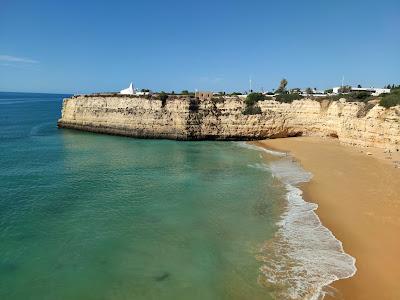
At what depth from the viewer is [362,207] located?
19.9 m

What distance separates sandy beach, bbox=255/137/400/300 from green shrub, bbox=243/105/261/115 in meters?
10.2

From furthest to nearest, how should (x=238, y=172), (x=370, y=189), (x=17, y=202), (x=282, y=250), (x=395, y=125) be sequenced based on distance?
1. (x=395, y=125)
2. (x=238, y=172)
3. (x=370, y=189)
4. (x=17, y=202)
5. (x=282, y=250)

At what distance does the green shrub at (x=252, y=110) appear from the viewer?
1801 inches

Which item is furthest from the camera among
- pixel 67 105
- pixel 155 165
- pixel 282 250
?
pixel 67 105

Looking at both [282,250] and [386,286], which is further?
[282,250]

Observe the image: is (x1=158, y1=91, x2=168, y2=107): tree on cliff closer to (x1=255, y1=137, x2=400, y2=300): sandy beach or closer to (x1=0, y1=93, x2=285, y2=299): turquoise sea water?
(x1=0, y1=93, x2=285, y2=299): turquoise sea water

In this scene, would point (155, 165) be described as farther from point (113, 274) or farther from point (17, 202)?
point (113, 274)

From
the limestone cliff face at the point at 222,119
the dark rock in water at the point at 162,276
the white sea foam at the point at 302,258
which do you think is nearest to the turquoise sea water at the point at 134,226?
the dark rock in water at the point at 162,276

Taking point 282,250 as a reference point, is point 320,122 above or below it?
above

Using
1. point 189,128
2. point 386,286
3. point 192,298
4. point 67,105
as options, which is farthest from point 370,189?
point 67,105

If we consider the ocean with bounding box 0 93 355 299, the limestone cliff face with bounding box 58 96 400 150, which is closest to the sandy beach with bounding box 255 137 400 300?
the ocean with bounding box 0 93 355 299

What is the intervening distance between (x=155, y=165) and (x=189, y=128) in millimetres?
15360

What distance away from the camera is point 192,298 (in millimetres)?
11906

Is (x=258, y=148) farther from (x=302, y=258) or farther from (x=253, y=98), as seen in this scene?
(x=302, y=258)
